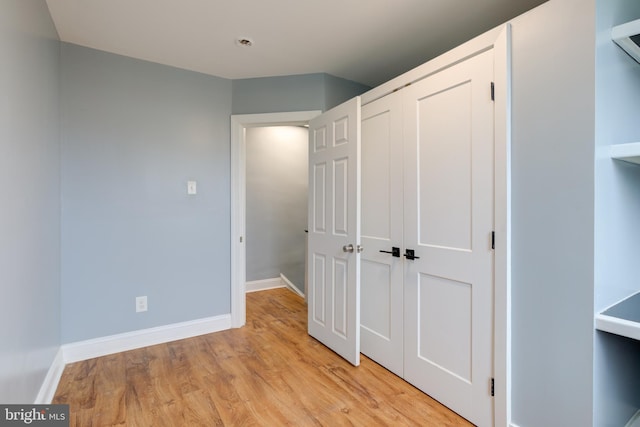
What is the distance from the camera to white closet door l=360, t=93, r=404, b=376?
2.15 meters

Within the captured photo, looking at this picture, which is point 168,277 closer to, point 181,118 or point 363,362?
point 181,118

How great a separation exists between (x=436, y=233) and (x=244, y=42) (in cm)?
196

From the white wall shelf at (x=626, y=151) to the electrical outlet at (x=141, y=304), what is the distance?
10.6 ft

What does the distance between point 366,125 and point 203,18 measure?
4.39 ft

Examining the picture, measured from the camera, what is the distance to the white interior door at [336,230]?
7.51 feet

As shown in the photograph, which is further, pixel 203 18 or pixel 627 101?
pixel 203 18

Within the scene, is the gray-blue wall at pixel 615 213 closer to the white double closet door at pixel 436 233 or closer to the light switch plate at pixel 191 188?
the white double closet door at pixel 436 233

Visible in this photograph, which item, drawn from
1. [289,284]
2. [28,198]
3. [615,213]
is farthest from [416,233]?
[289,284]

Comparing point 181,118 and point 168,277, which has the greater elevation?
point 181,118

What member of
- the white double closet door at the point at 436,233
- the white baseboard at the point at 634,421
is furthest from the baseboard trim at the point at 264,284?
the white baseboard at the point at 634,421

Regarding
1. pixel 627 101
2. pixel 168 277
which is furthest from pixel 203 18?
pixel 627 101

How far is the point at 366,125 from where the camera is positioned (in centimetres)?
245

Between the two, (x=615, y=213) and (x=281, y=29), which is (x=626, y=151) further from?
(x=281, y=29)

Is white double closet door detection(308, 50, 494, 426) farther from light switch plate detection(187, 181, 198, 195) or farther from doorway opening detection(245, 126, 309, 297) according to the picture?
doorway opening detection(245, 126, 309, 297)
